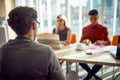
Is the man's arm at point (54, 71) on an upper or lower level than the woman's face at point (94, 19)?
lower

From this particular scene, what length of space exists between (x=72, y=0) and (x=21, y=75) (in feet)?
12.9

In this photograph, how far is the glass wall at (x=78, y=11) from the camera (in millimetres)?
4480

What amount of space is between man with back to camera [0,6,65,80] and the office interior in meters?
3.25

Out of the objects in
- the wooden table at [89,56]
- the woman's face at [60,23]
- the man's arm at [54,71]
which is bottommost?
the wooden table at [89,56]

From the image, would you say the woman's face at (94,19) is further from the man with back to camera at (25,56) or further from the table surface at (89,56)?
the man with back to camera at (25,56)

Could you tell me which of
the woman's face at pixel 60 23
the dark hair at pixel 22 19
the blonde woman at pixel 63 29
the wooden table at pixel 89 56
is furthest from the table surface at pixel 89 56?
the dark hair at pixel 22 19

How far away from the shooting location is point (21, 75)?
1.10 metres

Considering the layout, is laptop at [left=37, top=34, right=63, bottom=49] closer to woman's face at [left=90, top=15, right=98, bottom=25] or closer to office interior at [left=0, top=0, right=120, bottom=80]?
woman's face at [left=90, top=15, right=98, bottom=25]

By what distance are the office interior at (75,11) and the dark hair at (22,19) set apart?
3254 mm

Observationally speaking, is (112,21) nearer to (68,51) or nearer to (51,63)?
(68,51)

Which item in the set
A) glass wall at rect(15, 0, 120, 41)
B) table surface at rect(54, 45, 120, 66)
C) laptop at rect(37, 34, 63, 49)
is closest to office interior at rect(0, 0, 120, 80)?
glass wall at rect(15, 0, 120, 41)

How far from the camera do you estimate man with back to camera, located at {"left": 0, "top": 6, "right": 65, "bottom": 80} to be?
110cm

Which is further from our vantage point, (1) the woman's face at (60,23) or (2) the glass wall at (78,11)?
(2) the glass wall at (78,11)

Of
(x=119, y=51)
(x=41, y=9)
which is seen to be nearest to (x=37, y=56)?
(x=119, y=51)
